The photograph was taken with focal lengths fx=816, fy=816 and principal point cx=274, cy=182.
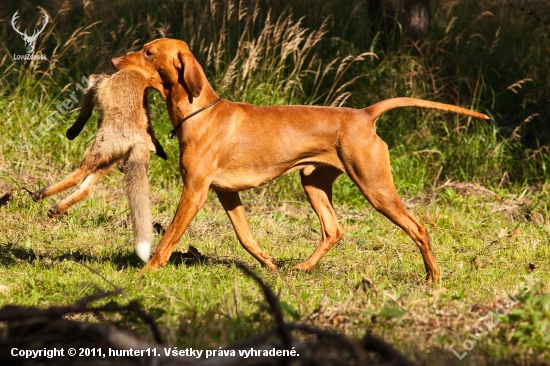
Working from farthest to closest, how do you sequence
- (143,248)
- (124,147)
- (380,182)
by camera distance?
1. (380,182)
2. (143,248)
3. (124,147)

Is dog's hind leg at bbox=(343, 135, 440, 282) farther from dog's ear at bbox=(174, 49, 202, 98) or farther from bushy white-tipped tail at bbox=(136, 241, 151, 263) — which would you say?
bushy white-tipped tail at bbox=(136, 241, 151, 263)

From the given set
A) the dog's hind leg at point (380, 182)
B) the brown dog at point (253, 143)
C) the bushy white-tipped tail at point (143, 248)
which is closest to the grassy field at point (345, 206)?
the bushy white-tipped tail at point (143, 248)

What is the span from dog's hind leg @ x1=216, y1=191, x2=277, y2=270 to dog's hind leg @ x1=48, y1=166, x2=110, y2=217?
4.03ft

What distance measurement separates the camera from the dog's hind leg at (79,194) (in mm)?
4961

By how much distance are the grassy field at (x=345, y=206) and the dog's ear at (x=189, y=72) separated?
4.07 ft

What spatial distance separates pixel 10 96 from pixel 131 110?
3.43 meters

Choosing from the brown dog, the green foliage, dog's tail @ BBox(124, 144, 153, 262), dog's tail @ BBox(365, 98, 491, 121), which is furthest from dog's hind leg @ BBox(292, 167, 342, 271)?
the green foliage

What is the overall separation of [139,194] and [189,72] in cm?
93

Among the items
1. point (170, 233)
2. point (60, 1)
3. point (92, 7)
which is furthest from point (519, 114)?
point (60, 1)

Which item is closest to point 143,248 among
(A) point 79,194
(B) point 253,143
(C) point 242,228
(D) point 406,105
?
(A) point 79,194

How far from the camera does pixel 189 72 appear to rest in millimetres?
5562

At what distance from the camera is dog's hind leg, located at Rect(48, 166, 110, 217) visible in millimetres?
4961

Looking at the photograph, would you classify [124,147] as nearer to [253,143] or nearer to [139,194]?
[139,194]

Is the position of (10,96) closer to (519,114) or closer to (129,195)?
(129,195)
